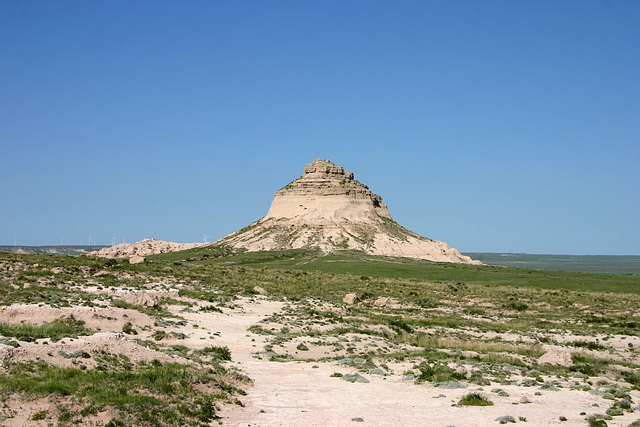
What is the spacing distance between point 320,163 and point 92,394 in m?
143

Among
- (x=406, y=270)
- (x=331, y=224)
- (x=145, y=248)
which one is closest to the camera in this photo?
(x=406, y=270)

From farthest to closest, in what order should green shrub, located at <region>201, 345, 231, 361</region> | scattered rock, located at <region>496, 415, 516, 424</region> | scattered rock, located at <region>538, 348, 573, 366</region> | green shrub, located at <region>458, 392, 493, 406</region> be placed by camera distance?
scattered rock, located at <region>538, 348, 573, 366</region>
green shrub, located at <region>201, 345, 231, 361</region>
green shrub, located at <region>458, 392, 493, 406</region>
scattered rock, located at <region>496, 415, 516, 424</region>

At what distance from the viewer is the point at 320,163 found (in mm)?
155625

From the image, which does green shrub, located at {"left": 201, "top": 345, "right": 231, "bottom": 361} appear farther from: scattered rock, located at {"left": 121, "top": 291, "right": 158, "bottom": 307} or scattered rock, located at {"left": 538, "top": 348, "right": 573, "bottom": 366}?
scattered rock, located at {"left": 538, "top": 348, "right": 573, "bottom": 366}

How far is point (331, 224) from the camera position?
132 m

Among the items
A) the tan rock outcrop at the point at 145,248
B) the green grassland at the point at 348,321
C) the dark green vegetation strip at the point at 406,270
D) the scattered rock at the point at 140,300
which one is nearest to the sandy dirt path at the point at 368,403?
the green grassland at the point at 348,321

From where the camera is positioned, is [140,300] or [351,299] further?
[351,299]

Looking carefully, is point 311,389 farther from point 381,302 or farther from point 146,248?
point 146,248

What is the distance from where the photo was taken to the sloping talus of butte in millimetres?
123938

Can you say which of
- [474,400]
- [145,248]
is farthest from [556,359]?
[145,248]

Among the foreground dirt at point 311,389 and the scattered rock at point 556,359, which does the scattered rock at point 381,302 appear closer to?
the foreground dirt at point 311,389

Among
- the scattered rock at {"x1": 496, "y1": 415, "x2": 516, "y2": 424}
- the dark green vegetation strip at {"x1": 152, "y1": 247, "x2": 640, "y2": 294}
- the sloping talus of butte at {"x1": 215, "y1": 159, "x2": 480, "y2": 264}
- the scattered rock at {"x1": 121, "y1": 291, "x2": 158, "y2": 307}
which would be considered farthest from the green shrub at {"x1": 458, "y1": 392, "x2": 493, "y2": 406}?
the sloping talus of butte at {"x1": 215, "y1": 159, "x2": 480, "y2": 264}

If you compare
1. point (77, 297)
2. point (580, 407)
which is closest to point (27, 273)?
point (77, 297)

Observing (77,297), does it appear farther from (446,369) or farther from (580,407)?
(580,407)
